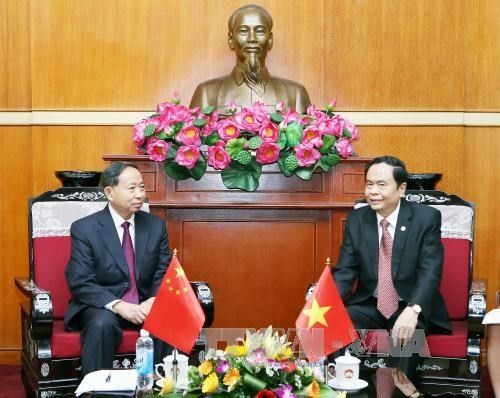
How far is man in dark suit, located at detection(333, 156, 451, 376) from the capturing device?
3.74 metres

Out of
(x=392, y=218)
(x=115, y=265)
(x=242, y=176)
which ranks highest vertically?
(x=242, y=176)

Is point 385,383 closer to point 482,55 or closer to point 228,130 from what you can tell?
point 228,130

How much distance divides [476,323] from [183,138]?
165cm

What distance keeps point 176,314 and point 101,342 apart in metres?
0.74

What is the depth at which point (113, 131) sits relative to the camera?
18.1 ft

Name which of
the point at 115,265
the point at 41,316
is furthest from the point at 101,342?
the point at 115,265

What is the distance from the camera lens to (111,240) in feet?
12.9

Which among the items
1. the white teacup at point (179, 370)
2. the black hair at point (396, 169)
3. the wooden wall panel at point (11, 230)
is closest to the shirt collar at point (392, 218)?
the black hair at point (396, 169)

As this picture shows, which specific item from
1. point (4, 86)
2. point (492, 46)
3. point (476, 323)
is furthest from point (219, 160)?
point (492, 46)

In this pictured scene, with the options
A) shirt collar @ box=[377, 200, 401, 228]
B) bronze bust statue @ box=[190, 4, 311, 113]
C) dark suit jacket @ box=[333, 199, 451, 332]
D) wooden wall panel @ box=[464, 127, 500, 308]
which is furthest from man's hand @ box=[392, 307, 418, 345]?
wooden wall panel @ box=[464, 127, 500, 308]

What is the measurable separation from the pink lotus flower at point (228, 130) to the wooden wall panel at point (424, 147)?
153 cm

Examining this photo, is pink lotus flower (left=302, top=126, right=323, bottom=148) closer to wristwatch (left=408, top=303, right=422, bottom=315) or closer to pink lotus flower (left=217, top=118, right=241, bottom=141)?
pink lotus flower (left=217, top=118, right=241, bottom=141)

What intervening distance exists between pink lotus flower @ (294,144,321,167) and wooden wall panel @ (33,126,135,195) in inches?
64.6

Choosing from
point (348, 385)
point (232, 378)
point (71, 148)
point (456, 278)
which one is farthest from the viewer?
point (71, 148)
